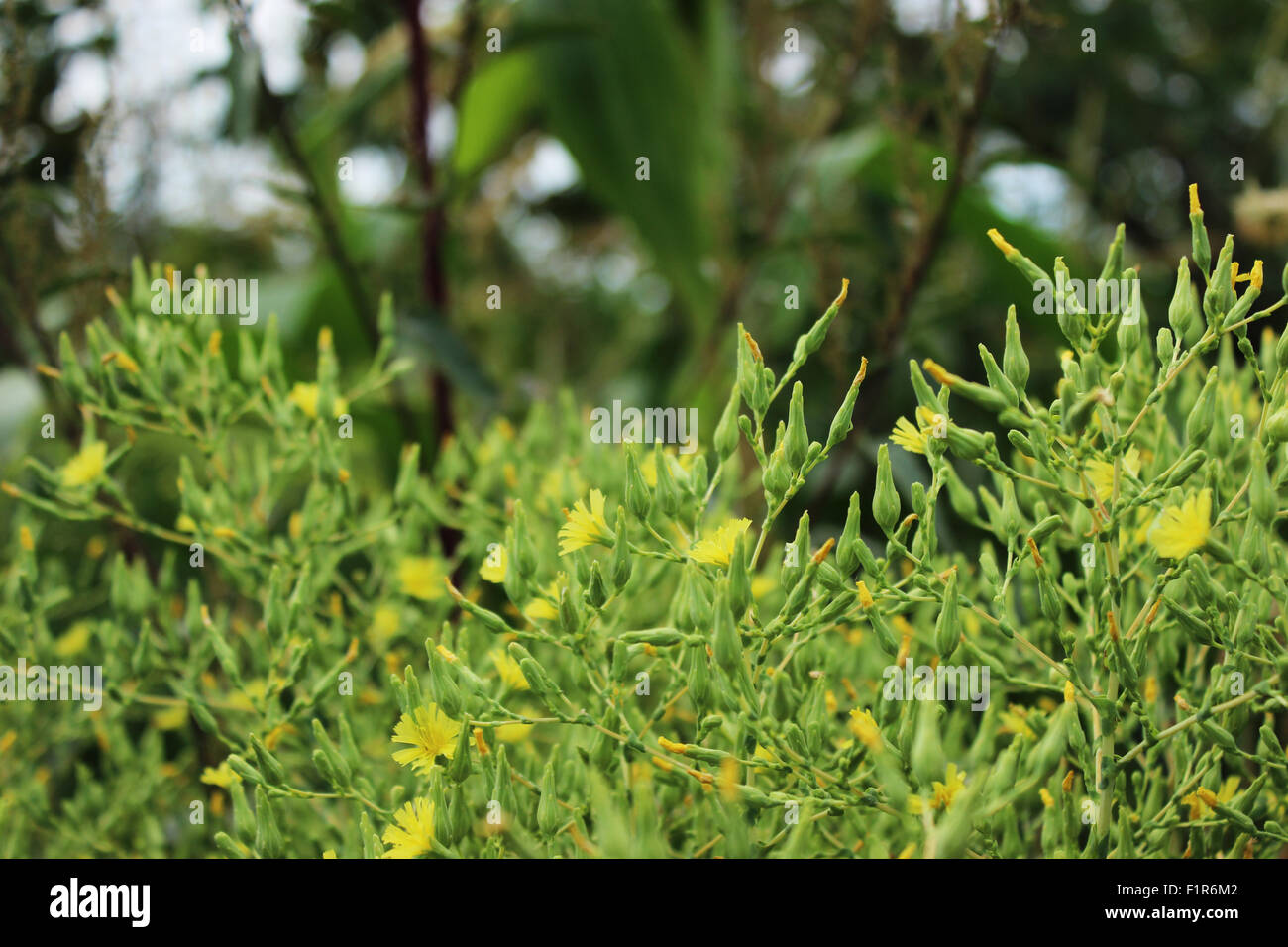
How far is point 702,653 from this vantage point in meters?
0.47

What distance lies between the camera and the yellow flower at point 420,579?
0.71 metres

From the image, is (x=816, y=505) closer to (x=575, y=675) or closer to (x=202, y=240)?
(x=575, y=675)

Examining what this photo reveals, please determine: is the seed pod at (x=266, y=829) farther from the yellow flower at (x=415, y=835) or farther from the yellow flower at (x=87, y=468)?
the yellow flower at (x=87, y=468)

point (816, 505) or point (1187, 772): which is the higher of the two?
point (816, 505)

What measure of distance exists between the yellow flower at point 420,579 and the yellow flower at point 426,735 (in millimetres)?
209

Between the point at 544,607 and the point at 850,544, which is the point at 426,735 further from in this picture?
the point at 850,544

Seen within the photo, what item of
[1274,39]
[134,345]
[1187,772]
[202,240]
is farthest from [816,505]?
[202,240]

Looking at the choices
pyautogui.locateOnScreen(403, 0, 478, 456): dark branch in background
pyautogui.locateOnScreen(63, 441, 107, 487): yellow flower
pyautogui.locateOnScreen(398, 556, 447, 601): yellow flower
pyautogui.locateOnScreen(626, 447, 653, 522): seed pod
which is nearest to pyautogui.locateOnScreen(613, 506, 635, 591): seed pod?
pyautogui.locateOnScreen(626, 447, 653, 522): seed pod

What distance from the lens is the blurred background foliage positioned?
40.8 inches

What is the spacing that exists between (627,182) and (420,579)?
1013mm

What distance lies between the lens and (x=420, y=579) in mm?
721

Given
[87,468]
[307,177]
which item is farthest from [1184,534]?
[307,177]
